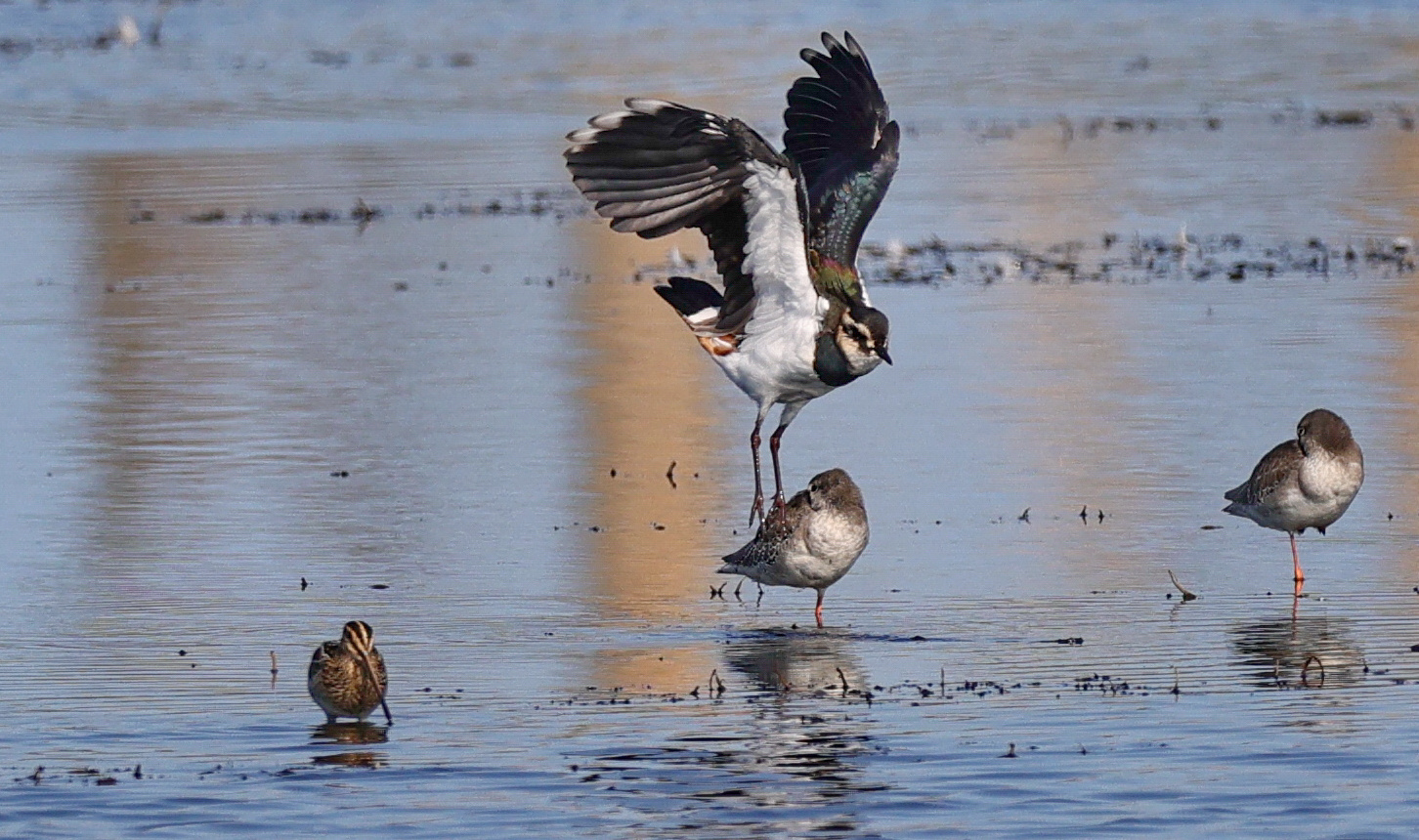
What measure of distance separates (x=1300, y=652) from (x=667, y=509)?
3.80 metres

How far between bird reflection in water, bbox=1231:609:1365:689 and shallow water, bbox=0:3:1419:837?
0.08ft

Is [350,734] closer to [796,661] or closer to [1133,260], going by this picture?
[796,661]

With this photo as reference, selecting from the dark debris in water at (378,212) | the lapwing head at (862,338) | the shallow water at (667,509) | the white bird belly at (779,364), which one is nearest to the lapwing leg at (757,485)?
the white bird belly at (779,364)

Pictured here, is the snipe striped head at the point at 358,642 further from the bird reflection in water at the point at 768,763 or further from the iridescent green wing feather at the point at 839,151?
the iridescent green wing feather at the point at 839,151

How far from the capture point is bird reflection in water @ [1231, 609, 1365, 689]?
8.88 m

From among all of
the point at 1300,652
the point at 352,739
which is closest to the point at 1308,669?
the point at 1300,652

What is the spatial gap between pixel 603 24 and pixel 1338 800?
43401mm

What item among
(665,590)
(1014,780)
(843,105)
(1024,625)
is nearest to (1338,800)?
(1014,780)

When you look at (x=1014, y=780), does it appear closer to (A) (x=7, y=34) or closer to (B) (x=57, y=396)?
(B) (x=57, y=396)

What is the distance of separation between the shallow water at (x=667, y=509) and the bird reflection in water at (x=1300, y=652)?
0.02 m

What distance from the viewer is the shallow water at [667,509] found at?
7.91 m

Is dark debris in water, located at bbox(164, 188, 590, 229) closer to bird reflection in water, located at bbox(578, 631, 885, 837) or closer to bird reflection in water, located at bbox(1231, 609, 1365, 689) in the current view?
bird reflection in water, located at bbox(1231, 609, 1365, 689)

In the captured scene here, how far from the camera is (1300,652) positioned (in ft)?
30.5

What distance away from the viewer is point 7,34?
47.8m
